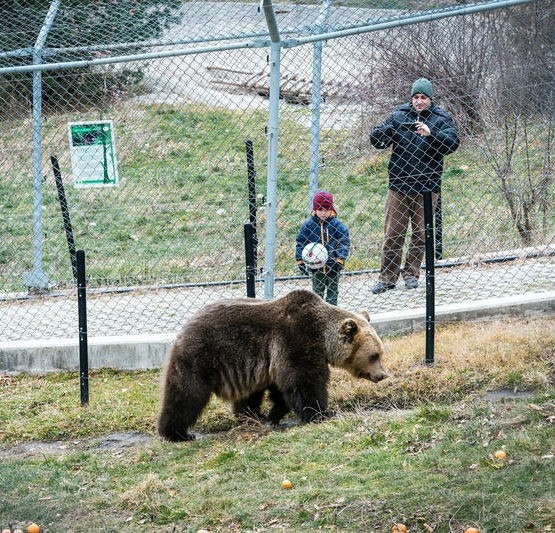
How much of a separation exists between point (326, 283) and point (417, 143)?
1.64 m

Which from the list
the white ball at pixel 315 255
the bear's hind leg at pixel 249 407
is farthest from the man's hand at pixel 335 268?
the bear's hind leg at pixel 249 407

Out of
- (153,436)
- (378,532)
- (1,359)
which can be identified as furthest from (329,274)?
(378,532)

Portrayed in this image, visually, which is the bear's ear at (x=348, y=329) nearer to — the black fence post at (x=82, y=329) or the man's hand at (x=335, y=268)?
the man's hand at (x=335, y=268)

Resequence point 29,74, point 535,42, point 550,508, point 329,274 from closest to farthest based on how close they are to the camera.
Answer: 1. point 550,508
2. point 329,274
3. point 535,42
4. point 29,74

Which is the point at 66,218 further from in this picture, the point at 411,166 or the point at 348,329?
→ the point at 348,329

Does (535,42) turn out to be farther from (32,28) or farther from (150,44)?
(32,28)

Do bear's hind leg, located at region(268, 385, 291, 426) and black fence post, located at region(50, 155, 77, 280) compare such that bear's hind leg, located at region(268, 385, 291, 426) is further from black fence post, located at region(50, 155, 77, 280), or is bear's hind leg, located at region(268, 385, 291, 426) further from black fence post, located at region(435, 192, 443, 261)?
black fence post, located at region(50, 155, 77, 280)

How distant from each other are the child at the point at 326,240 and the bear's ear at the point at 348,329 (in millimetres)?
1350

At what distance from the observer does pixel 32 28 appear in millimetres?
10531

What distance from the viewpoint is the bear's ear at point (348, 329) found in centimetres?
771

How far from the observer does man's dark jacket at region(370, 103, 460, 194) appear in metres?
9.46

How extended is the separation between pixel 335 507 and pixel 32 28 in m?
6.89

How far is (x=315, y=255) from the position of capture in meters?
8.91

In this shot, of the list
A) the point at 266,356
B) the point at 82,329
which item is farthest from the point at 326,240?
the point at 82,329
